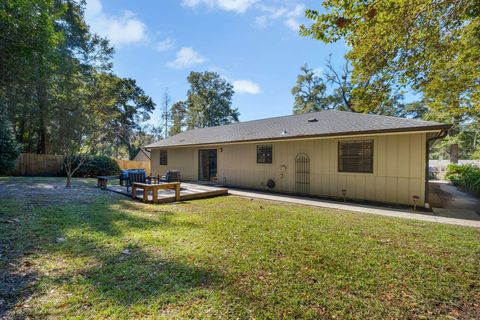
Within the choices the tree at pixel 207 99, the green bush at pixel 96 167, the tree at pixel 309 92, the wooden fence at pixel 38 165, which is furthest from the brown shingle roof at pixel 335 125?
the tree at pixel 207 99

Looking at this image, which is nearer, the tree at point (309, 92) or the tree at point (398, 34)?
A: the tree at point (398, 34)

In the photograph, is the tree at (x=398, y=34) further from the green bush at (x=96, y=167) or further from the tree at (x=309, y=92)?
the tree at (x=309, y=92)

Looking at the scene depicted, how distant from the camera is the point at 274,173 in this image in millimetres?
10508

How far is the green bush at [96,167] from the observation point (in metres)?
17.2

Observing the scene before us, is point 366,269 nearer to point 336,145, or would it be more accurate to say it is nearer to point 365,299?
point 365,299

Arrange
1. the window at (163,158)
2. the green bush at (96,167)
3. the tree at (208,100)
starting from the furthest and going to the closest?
the tree at (208,100)
the green bush at (96,167)
the window at (163,158)

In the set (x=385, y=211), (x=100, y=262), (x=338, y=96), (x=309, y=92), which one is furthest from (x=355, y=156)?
(x=309, y=92)

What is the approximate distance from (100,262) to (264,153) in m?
8.52

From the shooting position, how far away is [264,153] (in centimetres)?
1093

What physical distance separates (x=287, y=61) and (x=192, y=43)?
5790 millimetres

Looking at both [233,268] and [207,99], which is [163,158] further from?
[207,99]

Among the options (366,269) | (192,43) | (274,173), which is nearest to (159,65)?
(192,43)

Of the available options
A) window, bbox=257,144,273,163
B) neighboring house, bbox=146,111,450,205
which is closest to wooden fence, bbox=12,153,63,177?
neighboring house, bbox=146,111,450,205

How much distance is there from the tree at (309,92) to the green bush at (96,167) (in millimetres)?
21389
